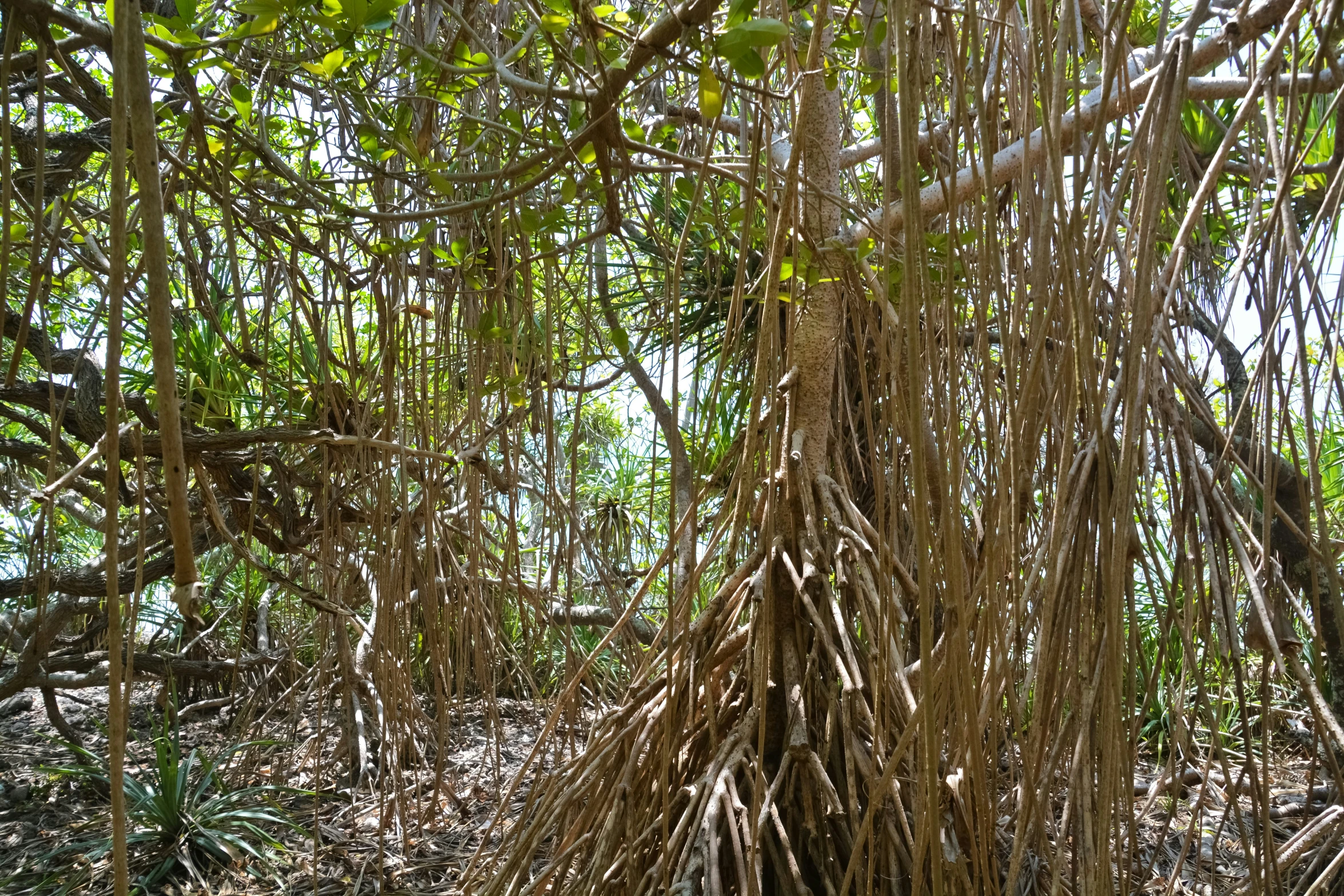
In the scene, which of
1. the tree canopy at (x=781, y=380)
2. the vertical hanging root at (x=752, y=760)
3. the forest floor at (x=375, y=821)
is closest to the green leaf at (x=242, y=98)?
the tree canopy at (x=781, y=380)

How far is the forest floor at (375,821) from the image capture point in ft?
5.74

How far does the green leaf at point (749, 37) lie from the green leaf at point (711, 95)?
Answer: 4.2 inches

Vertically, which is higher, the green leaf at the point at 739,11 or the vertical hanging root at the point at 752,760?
the green leaf at the point at 739,11

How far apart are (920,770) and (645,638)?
1.63 m

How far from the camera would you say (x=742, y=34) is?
0.70 meters

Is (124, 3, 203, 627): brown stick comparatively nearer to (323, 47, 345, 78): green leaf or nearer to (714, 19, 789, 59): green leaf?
(714, 19, 789, 59): green leaf

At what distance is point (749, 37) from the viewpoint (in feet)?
2.31

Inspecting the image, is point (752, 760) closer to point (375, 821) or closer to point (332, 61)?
point (332, 61)

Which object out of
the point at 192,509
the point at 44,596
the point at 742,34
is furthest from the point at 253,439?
the point at 742,34

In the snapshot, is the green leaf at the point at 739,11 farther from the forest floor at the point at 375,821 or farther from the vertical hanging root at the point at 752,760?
the forest floor at the point at 375,821

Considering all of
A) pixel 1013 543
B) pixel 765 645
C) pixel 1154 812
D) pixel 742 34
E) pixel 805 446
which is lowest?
pixel 1154 812

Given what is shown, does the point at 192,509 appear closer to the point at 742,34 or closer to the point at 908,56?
the point at 742,34

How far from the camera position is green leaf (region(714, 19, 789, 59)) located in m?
0.69

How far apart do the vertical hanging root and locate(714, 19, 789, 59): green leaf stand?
728mm
